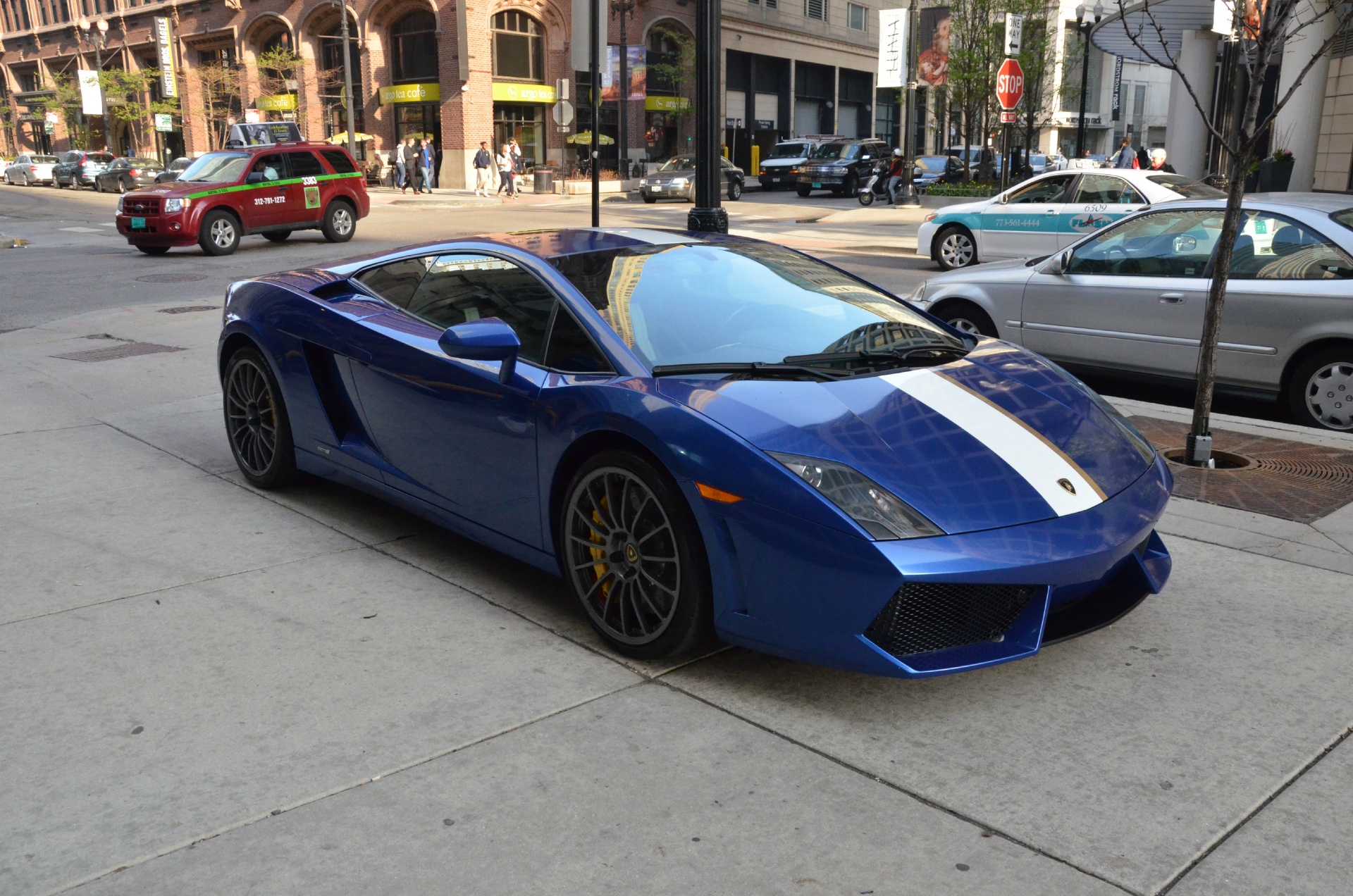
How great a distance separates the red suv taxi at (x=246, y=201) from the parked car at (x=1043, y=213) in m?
10.8

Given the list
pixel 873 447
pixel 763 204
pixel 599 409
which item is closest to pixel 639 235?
pixel 599 409

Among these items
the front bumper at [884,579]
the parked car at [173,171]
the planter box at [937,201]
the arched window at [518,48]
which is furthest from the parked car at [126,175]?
the front bumper at [884,579]

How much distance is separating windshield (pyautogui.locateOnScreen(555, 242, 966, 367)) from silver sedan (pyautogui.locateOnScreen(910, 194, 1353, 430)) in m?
3.48

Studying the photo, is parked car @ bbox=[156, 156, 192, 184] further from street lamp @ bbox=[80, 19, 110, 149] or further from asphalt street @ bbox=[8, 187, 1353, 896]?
street lamp @ bbox=[80, 19, 110, 149]

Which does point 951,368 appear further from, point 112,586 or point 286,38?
point 286,38

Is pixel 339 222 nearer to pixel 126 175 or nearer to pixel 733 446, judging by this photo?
pixel 733 446

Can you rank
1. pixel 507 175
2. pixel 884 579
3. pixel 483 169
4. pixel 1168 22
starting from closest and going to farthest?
pixel 884 579 < pixel 1168 22 < pixel 507 175 < pixel 483 169

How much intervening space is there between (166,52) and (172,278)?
159 ft

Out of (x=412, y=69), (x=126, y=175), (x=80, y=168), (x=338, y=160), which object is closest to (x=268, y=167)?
(x=338, y=160)

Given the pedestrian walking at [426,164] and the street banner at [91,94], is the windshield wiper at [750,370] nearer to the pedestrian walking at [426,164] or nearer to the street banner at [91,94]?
the pedestrian walking at [426,164]

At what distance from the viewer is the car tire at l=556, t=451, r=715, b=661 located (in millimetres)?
3545

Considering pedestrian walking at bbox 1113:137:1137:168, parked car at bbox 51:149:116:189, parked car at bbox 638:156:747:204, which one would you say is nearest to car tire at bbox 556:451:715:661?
pedestrian walking at bbox 1113:137:1137:168

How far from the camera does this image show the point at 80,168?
150 ft

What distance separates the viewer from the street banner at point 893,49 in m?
32.5
